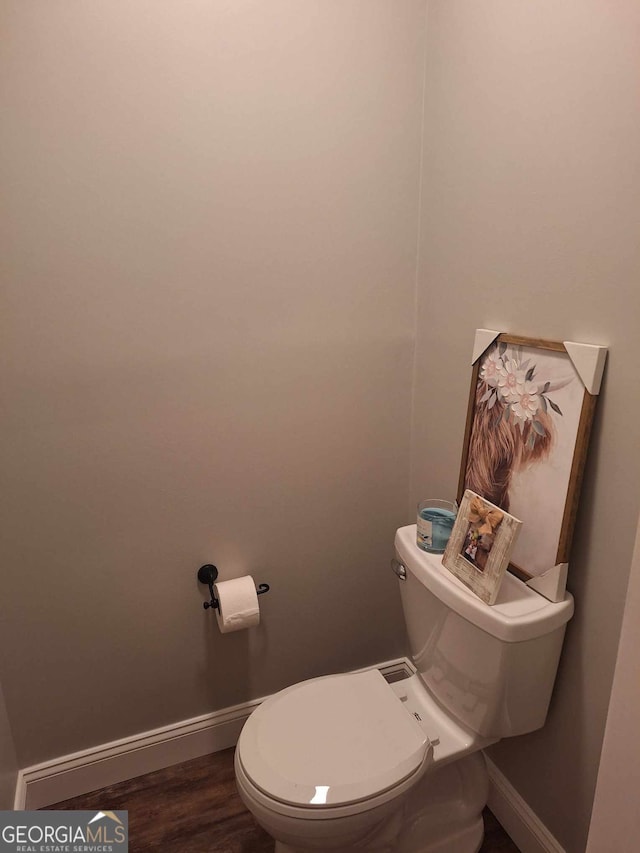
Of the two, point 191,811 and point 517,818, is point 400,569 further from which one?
point 191,811

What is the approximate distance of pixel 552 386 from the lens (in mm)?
1190

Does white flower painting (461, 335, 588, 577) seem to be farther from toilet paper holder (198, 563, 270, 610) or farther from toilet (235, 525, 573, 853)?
toilet paper holder (198, 563, 270, 610)

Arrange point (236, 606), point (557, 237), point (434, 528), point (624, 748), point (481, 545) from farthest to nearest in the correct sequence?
point (236, 606), point (434, 528), point (481, 545), point (557, 237), point (624, 748)

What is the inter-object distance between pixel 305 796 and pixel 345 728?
191 mm

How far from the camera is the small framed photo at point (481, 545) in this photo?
1.21m

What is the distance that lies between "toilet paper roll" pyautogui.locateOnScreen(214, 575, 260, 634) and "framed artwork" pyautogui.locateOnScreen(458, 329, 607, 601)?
72 cm

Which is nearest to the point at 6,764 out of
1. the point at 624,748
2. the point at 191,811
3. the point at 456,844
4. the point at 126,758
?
the point at 126,758

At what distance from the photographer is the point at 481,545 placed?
1265 millimetres

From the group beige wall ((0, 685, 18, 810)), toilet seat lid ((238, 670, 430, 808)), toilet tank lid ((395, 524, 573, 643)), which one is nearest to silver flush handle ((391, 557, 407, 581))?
toilet tank lid ((395, 524, 573, 643))

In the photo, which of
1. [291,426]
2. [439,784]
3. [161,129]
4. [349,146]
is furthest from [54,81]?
[439,784]

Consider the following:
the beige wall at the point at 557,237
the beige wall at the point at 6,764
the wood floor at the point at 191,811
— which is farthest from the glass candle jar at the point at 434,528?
the beige wall at the point at 6,764

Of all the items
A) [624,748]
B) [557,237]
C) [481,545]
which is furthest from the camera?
[481,545]

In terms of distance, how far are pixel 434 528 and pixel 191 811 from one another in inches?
43.8

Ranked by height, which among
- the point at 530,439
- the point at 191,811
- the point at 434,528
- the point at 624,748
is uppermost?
the point at 530,439
